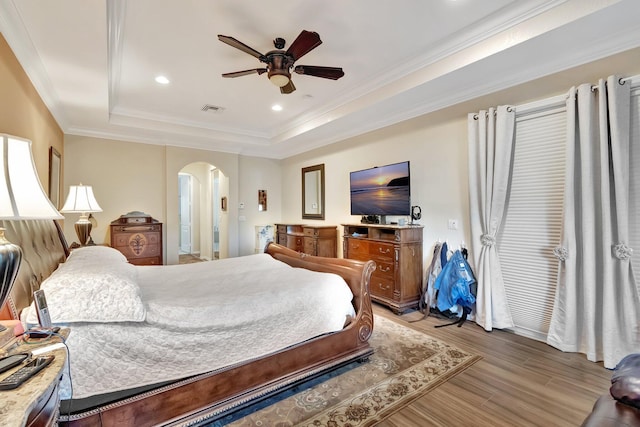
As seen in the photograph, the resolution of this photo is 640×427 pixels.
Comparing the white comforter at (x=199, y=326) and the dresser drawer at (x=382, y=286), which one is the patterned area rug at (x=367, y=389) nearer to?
the white comforter at (x=199, y=326)

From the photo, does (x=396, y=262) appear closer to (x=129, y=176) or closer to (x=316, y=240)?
(x=316, y=240)

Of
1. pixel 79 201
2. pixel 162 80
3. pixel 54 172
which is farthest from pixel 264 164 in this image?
pixel 79 201

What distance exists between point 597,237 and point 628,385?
187cm

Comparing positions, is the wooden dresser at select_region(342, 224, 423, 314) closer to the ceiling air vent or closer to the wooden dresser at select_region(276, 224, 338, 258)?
the wooden dresser at select_region(276, 224, 338, 258)

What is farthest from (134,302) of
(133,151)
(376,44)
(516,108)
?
(133,151)

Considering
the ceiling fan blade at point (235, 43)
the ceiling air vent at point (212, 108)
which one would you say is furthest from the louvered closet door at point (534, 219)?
the ceiling air vent at point (212, 108)

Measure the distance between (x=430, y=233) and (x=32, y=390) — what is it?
147 inches

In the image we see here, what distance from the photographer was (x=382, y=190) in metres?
4.23

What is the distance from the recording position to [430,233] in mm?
3791

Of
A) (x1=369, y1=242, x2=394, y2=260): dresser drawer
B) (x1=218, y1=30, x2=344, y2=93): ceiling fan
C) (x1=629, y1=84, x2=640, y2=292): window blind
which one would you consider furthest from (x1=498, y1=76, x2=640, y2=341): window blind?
(x1=218, y1=30, x2=344, y2=93): ceiling fan

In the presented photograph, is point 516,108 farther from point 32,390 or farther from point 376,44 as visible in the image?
point 32,390

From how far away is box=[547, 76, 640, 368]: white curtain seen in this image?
7.50 feet

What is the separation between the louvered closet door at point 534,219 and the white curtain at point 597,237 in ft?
0.51

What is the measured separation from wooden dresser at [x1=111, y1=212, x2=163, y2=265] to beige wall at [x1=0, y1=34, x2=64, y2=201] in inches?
62.3
